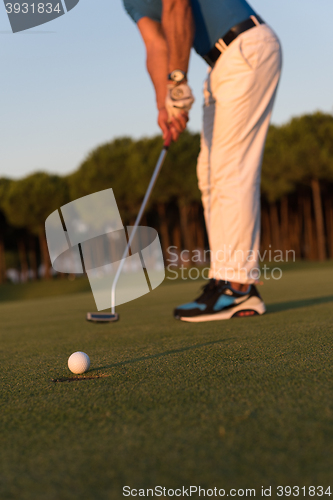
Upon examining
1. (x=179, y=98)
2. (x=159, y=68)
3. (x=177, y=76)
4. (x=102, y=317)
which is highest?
(x=159, y=68)

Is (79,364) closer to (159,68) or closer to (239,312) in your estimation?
(239,312)

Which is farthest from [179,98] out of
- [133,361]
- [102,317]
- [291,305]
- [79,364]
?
[79,364]

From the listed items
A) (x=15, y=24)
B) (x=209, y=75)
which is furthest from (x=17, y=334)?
(x=15, y=24)

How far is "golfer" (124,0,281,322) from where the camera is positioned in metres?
3.18

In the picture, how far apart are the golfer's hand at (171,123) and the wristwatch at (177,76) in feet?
0.77

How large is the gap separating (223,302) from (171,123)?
129 centimetres

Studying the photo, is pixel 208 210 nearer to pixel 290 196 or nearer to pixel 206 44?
pixel 206 44

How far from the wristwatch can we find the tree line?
82.9ft

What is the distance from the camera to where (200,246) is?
120 feet

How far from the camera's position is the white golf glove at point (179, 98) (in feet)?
10.6

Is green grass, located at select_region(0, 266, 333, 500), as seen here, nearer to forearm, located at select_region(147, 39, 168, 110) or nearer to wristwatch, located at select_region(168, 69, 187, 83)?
wristwatch, located at select_region(168, 69, 187, 83)

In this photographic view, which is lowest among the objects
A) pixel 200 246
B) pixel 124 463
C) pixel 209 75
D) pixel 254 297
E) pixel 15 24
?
pixel 200 246

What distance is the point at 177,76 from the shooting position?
10.5 feet

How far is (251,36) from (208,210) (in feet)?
3.90
